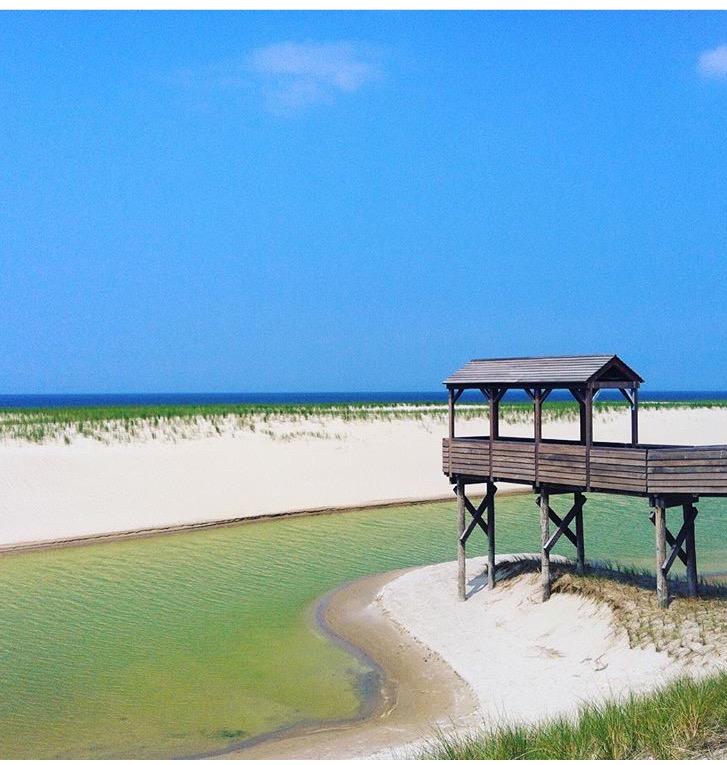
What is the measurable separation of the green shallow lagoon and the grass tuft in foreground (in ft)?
14.5

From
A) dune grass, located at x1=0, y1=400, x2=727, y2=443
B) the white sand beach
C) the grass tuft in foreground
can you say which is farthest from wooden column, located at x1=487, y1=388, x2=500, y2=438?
dune grass, located at x1=0, y1=400, x2=727, y2=443

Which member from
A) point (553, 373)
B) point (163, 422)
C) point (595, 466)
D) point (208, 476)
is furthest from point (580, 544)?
point (163, 422)

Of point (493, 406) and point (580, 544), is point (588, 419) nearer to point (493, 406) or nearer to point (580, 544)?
point (493, 406)

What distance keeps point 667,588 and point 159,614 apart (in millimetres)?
10518

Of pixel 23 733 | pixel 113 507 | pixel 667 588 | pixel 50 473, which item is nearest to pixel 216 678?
pixel 23 733

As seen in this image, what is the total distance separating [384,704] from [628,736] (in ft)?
17.6

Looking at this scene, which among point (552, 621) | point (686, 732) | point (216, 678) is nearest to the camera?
point (686, 732)

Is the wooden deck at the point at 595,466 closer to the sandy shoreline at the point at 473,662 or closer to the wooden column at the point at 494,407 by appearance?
the wooden column at the point at 494,407

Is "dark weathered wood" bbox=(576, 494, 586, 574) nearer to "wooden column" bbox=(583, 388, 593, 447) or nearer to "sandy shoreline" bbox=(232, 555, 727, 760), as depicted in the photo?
"sandy shoreline" bbox=(232, 555, 727, 760)

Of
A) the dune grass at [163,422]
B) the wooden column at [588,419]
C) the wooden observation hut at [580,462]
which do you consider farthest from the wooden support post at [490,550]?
the dune grass at [163,422]

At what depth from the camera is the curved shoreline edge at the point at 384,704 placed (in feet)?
36.3

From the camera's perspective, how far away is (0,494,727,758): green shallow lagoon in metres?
12.2

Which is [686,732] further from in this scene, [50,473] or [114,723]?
[50,473]

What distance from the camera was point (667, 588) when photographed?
14359 millimetres
